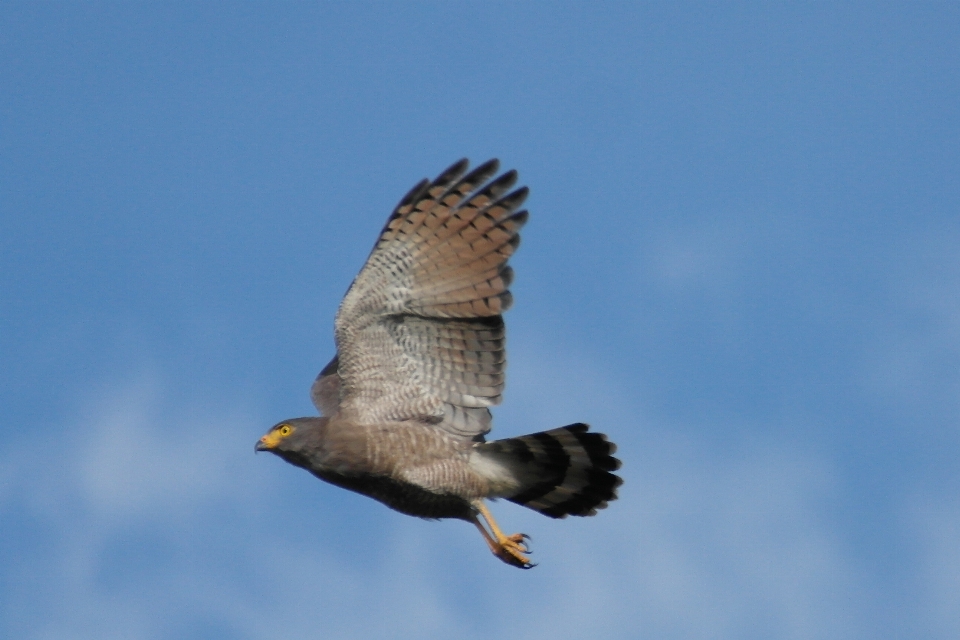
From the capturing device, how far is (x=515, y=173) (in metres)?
9.68

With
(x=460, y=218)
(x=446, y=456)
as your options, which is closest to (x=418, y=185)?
(x=460, y=218)

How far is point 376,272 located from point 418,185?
0.58m

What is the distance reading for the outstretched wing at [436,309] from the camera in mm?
9492

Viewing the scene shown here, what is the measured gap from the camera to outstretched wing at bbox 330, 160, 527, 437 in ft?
31.1

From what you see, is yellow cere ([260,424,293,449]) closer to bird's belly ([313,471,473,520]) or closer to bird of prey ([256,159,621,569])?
bird of prey ([256,159,621,569])

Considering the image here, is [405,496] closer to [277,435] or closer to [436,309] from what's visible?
[277,435]

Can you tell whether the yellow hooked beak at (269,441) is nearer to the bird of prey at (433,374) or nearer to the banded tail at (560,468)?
the bird of prey at (433,374)

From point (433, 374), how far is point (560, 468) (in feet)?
3.31

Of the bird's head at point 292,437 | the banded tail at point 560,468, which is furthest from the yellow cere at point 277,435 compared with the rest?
the banded tail at point 560,468

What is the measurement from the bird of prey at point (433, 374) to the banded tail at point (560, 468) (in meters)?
0.01

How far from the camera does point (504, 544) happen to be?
9.58 m

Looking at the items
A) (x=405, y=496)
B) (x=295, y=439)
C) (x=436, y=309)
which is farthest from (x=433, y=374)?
(x=295, y=439)

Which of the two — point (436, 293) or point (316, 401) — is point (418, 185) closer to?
point (436, 293)

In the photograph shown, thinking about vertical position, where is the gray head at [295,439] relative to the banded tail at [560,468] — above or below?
below
